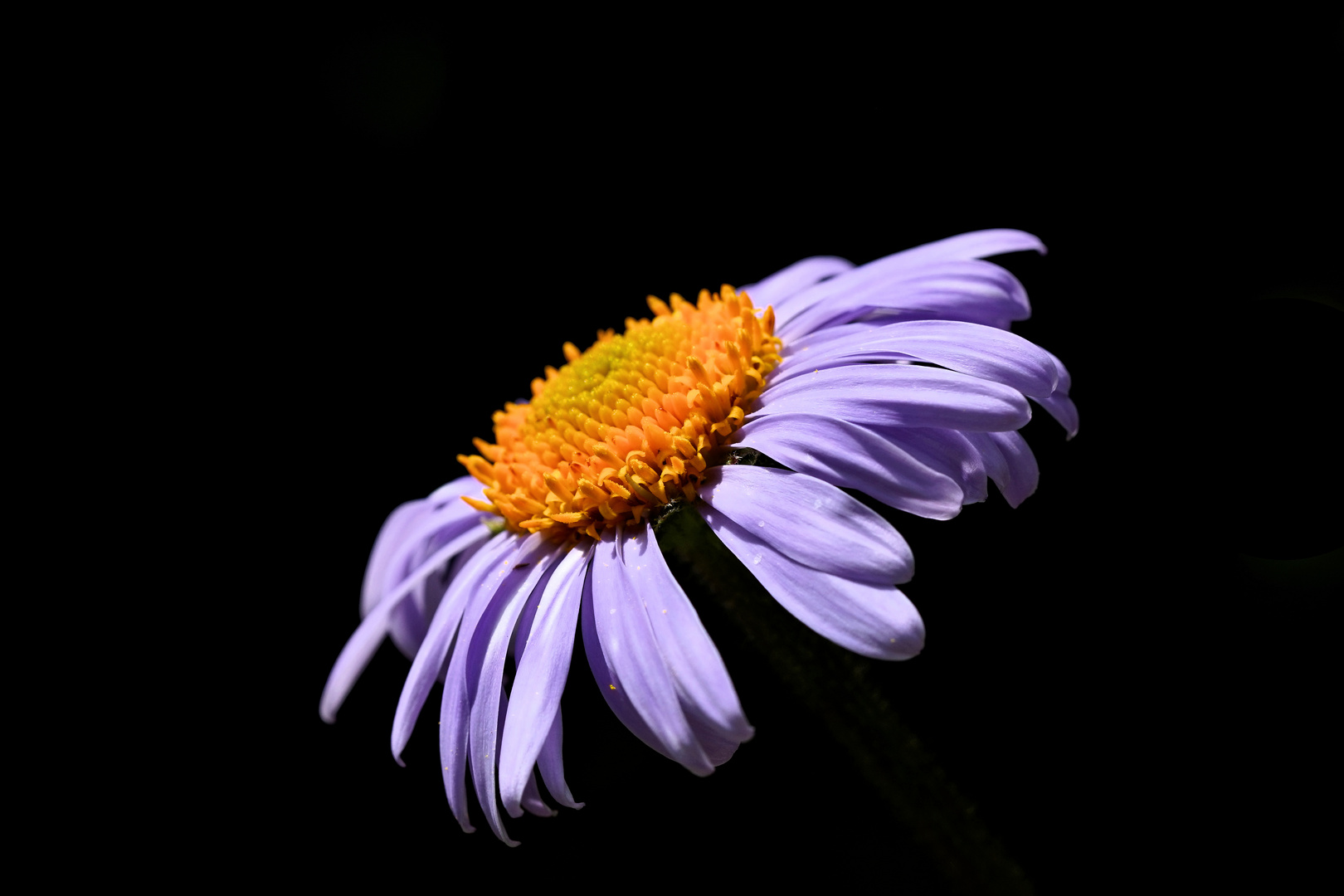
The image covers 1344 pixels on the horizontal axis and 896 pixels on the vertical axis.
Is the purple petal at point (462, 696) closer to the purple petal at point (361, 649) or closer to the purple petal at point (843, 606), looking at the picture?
the purple petal at point (361, 649)

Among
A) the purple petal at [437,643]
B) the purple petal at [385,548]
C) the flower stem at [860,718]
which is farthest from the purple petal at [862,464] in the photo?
the purple petal at [385,548]

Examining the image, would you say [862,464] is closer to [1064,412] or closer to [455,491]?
[1064,412]

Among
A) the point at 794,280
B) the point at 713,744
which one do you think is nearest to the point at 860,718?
the point at 713,744

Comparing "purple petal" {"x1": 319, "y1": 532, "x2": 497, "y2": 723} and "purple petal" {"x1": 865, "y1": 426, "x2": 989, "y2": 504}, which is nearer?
"purple petal" {"x1": 865, "y1": 426, "x2": 989, "y2": 504}

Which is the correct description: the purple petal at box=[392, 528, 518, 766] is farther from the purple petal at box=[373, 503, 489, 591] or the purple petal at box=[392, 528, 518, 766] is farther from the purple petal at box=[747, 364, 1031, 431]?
the purple petal at box=[747, 364, 1031, 431]

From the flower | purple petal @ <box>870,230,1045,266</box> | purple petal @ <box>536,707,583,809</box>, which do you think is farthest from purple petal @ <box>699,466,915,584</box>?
purple petal @ <box>870,230,1045,266</box>

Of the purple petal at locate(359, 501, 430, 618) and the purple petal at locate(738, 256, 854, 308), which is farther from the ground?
the purple petal at locate(738, 256, 854, 308)
